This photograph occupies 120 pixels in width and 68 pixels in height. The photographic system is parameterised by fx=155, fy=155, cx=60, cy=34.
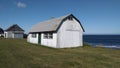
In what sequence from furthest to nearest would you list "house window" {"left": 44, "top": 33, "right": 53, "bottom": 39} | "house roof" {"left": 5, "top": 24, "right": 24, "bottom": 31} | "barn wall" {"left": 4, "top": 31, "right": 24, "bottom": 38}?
"house roof" {"left": 5, "top": 24, "right": 24, "bottom": 31}, "barn wall" {"left": 4, "top": 31, "right": 24, "bottom": 38}, "house window" {"left": 44, "top": 33, "right": 53, "bottom": 39}

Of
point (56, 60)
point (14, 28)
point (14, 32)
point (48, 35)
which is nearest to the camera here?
point (56, 60)

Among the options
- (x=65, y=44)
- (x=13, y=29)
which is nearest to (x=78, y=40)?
(x=65, y=44)

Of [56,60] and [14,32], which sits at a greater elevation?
[14,32]

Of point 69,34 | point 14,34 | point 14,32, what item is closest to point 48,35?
point 69,34

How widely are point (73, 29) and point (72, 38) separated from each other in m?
1.72

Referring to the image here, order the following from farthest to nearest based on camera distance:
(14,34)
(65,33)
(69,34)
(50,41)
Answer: (14,34), (50,41), (69,34), (65,33)

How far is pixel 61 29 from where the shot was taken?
2731 cm

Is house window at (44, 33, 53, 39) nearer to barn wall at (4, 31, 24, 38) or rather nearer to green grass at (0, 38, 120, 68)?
green grass at (0, 38, 120, 68)

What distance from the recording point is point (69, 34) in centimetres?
2816

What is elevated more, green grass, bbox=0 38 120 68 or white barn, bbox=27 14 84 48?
white barn, bbox=27 14 84 48

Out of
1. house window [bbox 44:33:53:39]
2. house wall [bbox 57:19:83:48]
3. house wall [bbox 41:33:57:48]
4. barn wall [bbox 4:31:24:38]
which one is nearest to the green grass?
house wall [bbox 41:33:57:48]

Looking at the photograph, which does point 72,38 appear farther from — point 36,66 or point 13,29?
point 13,29

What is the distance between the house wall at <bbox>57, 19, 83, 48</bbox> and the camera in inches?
1068

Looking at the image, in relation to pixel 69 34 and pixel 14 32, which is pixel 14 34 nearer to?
pixel 14 32
